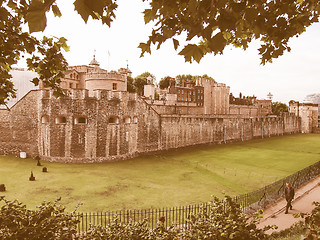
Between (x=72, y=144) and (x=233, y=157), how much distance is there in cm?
1779

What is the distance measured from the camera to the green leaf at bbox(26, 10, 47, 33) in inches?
66.4

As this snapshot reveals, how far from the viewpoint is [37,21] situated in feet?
5.67

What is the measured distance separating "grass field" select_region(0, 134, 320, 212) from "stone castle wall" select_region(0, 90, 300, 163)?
1.43 m

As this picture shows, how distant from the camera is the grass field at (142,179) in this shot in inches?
537

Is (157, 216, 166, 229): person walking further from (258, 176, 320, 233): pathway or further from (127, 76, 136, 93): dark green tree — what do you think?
(127, 76, 136, 93): dark green tree

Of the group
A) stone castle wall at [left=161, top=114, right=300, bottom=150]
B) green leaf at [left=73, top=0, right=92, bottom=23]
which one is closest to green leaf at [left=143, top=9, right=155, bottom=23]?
green leaf at [left=73, top=0, right=92, bottom=23]

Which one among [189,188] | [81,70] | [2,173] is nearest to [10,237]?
[189,188]

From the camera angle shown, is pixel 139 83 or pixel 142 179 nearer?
pixel 142 179

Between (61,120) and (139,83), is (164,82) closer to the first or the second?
(139,83)

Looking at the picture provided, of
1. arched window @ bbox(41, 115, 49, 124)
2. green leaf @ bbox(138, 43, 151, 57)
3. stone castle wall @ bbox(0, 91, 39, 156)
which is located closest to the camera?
green leaf @ bbox(138, 43, 151, 57)

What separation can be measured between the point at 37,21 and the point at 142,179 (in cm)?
1694

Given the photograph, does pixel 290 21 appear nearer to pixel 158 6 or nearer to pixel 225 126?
pixel 158 6

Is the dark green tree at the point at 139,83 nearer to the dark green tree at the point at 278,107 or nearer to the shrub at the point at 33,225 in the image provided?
the dark green tree at the point at 278,107

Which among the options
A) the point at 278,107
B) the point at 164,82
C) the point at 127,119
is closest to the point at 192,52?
the point at 127,119
